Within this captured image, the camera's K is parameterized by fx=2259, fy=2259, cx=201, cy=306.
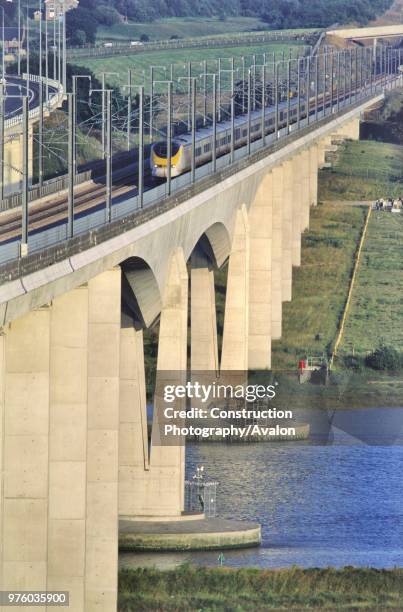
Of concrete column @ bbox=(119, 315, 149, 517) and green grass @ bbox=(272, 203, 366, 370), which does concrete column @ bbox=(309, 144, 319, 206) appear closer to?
green grass @ bbox=(272, 203, 366, 370)

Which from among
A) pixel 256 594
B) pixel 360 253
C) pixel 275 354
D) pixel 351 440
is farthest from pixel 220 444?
pixel 360 253

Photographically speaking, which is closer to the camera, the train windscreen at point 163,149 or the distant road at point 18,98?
the train windscreen at point 163,149

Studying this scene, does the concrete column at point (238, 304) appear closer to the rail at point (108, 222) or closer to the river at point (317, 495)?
the rail at point (108, 222)

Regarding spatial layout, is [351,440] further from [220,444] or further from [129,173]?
[129,173]

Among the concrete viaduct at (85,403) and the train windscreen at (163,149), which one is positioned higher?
the train windscreen at (163,149)

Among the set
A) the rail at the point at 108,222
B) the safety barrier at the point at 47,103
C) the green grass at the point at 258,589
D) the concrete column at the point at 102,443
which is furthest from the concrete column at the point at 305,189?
the concrete column at the point at 102,443

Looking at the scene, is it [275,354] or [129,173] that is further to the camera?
[275,354]

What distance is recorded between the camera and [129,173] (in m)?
102

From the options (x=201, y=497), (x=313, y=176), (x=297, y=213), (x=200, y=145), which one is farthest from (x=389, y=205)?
(x=201, y=497)

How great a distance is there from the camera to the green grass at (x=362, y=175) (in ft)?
554

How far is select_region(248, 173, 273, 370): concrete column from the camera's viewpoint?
117 m

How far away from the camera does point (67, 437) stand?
202 ft

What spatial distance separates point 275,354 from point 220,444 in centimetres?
2211

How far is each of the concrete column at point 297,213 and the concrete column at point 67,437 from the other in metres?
77.0
